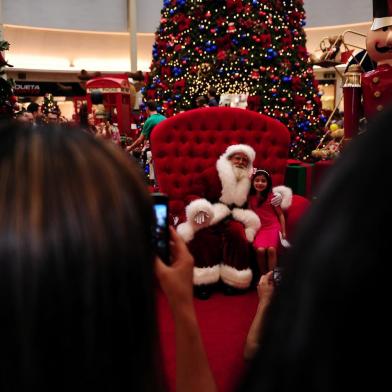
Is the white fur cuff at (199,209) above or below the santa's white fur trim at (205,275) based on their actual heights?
above

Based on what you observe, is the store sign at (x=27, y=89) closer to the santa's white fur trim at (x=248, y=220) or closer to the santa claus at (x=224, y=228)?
the santa claus at (x=224, y=228)

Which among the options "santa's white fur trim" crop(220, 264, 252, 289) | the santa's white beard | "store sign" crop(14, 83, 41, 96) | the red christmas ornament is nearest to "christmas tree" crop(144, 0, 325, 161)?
the red christmas ornament

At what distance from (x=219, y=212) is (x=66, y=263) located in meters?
3.33

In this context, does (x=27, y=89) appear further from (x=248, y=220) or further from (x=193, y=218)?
(x=248, y=220)

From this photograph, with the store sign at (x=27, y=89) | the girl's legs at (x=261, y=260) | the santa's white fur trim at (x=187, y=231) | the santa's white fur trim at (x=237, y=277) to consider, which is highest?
the store sign at (x=27, y=89)

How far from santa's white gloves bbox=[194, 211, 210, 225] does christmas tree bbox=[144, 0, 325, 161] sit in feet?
12.0

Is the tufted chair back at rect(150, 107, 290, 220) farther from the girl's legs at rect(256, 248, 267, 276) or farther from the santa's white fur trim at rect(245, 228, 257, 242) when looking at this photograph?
the girl's legs at rect(256, 248, 267, 276)

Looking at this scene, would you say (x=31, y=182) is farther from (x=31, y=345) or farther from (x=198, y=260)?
(x=198, y=260)

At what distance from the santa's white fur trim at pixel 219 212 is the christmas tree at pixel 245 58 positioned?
11.4 ft

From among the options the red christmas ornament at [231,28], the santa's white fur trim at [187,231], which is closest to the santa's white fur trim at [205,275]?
the santa's white fur trim at [187,231]

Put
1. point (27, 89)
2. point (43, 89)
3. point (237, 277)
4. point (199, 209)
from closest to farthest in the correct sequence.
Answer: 1. point (199, 209)
2. point (237, 277)
3. point (27, 89)
4. point (43, 89)

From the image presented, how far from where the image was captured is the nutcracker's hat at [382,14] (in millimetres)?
4480

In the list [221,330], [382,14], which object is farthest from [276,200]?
[382,14]

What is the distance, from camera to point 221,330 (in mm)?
3215
